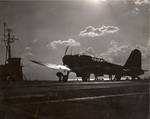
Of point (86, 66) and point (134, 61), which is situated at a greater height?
point (134, 61)

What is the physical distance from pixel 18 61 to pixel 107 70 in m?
7.54

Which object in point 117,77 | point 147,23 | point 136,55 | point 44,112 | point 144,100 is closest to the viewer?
point 44,112

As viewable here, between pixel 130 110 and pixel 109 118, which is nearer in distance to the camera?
→ pixel 109 118

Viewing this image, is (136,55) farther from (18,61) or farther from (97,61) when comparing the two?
(18,61)

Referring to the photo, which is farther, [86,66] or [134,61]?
[134,61]

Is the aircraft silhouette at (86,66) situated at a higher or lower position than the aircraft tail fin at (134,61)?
lower

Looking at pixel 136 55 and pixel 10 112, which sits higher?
pixel 136 55

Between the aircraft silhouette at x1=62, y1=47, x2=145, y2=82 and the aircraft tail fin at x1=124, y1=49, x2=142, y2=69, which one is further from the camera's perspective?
the aircraft tail fin at x1=124, y1=49, x2=142, y2=69

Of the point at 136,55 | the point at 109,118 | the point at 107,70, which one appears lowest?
the point at 109,118

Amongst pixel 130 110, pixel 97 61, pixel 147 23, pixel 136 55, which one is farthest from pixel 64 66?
pixel 130 110

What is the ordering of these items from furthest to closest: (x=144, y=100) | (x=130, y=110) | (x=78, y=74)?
(x=78, y=74) < (x=144, y=100) < (x=130, y=110)

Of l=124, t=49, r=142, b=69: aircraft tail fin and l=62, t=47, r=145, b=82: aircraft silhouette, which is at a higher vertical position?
l=124, t=49, r=142, b=69: aircraft tail fin

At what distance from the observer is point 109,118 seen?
428cm

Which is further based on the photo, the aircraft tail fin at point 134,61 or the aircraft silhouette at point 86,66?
the aircraft tail fin at point 134,61
